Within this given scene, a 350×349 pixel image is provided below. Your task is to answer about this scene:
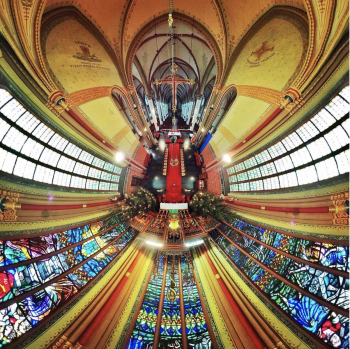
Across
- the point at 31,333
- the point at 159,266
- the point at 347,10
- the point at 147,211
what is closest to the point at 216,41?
the point at 347,10

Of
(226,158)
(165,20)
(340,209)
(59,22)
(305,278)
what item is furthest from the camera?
(226,158)

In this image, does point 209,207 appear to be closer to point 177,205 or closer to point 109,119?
point 177,205

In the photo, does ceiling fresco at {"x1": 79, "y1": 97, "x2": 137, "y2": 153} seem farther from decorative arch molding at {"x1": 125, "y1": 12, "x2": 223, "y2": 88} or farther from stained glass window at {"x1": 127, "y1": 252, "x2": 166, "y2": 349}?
stained glass window at {"x1": 127, "y1": 252, "x2": 166, "y2": 349}

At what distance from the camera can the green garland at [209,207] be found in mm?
8413

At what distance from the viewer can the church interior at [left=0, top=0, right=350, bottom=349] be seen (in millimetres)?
3553

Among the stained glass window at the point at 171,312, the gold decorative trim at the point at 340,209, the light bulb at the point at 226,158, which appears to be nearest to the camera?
the gold decorative trim at the point at 340,209

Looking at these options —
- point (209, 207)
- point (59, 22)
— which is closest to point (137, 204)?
point (209, 207)

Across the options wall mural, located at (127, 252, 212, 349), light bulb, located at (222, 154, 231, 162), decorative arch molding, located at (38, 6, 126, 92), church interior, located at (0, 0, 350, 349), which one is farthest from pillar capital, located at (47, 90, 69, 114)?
light bulb, located at (222, 154, 231, 162)

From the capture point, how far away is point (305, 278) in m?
3.75

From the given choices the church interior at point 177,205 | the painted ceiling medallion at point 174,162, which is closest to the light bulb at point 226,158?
the church interior at point 177,205

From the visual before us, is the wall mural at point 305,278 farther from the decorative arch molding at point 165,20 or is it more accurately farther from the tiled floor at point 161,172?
the decorative arch molding at point 165,20

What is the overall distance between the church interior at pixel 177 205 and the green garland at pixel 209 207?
0.14 m

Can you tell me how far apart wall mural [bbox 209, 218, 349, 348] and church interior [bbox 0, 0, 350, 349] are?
0.03m

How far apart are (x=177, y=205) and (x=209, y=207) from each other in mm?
2523
